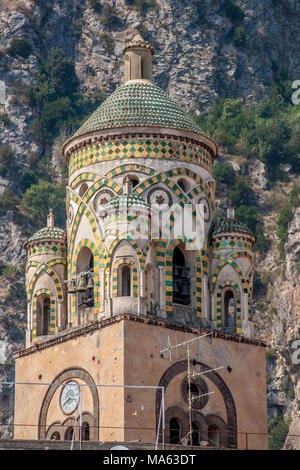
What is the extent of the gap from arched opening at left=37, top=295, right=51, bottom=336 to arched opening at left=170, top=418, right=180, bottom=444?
5747 mm

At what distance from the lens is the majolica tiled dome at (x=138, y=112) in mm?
48594

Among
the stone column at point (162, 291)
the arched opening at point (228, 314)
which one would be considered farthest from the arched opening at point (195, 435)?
the arched opening at point (228, 314)

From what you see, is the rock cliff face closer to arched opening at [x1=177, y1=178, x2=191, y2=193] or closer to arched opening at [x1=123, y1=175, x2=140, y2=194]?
arched opening at [x1=177, y1=178, x2=191, y2=193]

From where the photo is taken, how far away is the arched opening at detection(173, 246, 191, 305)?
47.6m

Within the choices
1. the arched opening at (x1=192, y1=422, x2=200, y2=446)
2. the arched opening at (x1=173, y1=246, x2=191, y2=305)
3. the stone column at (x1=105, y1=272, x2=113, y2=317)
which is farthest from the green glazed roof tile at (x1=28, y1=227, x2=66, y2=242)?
the arched opening at (x1=192, y1=422, x2=200, y2=446)

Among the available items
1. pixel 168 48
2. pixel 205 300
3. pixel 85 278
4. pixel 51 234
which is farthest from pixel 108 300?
pixel 168 48

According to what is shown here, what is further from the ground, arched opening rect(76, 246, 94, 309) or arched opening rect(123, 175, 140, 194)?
arched opening rect(123, 175, 140, 194)

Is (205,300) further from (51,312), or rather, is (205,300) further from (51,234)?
(51,234)

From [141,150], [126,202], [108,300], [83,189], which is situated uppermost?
[141,150]

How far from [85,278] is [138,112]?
5687 mm

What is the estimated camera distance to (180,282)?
47750 millimetres

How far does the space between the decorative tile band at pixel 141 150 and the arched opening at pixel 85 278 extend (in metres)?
2.97

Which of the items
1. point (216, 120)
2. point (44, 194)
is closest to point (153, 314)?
point (44, 194)

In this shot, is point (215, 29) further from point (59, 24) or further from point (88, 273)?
point (88, 273)
